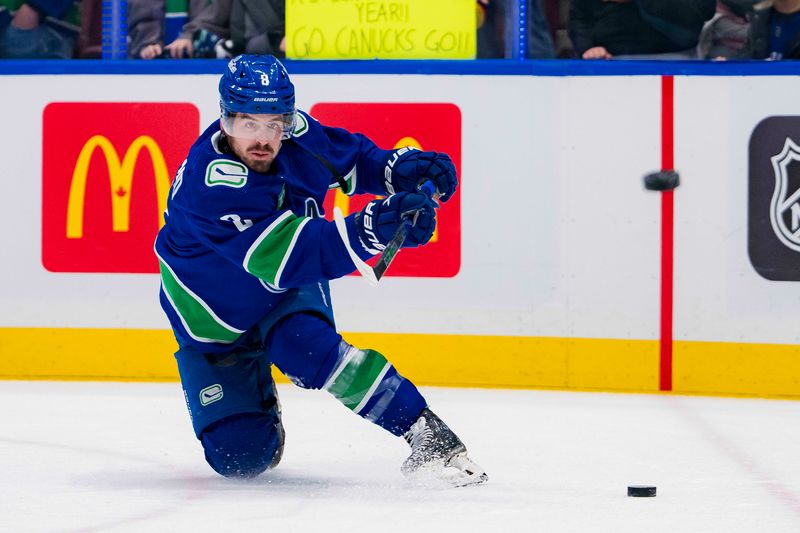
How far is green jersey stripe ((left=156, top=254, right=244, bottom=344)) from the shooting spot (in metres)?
3.02

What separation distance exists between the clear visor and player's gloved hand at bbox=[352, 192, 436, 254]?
0.30 m

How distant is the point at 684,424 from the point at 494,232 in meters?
0.98

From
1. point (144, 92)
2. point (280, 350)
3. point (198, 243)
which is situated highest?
point (144, 92)

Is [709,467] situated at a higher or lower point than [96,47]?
lower

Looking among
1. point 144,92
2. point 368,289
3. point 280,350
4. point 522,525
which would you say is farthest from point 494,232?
point 522,525

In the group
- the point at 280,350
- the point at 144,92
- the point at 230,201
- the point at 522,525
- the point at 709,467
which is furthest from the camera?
the point at 144,92

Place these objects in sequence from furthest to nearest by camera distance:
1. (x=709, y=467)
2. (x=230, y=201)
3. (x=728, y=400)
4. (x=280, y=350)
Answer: (x=728, y=400)
(x=709, y=467)
(x=280, y=350)
(x=230, y=201)

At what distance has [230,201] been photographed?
274 centimetres

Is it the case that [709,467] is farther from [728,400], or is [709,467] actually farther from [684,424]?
[728,400]

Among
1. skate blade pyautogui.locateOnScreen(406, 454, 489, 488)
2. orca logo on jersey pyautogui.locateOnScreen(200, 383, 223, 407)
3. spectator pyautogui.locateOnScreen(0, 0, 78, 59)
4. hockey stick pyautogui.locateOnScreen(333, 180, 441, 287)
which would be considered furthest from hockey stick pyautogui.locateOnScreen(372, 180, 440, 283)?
spectator pyautogui.locateOnScreen(0, 0, 78, 59)

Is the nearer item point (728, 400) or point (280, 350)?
point (280, 350)

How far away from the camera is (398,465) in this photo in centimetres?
327

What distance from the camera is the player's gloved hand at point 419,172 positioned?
2992 millimetres

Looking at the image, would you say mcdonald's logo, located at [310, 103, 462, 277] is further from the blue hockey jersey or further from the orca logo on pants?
the blue hockey jersey
